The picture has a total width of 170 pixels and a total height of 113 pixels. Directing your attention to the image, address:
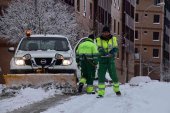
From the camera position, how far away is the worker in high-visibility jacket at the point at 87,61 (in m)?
15.1

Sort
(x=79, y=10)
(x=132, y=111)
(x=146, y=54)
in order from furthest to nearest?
1. (x=146, y=54)
2. (x=79, y=10)
3. (x=132, y=111)

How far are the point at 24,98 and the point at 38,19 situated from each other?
56.1 feet

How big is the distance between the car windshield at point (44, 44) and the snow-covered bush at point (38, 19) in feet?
39.4

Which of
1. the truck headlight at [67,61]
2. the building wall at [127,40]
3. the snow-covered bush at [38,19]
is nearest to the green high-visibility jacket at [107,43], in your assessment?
the truck headlight at [67,61]

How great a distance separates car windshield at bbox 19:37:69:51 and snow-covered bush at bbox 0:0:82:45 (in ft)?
39.4

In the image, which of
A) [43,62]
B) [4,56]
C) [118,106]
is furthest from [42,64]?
[4,56]

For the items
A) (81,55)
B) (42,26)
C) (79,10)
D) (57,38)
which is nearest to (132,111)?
(81,55)

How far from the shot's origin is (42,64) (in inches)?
618

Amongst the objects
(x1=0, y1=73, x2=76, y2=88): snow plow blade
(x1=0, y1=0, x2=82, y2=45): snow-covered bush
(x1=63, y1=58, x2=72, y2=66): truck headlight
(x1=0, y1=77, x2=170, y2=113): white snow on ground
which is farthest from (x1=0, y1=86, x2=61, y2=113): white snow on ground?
(x1=0, y1=0, x2=82, y2=45): snow-covered bush

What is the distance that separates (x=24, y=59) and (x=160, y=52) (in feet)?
277

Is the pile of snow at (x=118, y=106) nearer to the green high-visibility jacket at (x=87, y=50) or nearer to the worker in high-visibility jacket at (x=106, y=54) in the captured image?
the worker in high-visibility jacket at (x=106, y=54)

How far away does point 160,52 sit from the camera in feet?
325

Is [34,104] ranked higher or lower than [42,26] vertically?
A: lower

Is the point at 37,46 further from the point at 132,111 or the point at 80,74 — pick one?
the point at 132,111
